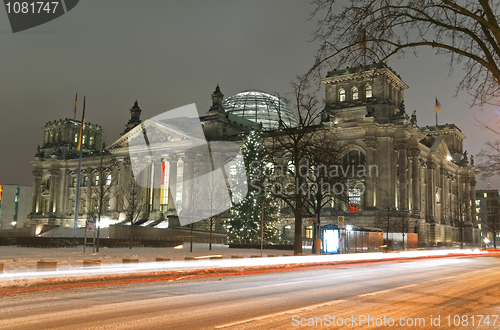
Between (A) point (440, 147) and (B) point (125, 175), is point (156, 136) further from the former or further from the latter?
(A) point (440, 147)

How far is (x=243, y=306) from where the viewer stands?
10.4 m

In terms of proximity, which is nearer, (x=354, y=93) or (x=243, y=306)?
(x=243, y=306)

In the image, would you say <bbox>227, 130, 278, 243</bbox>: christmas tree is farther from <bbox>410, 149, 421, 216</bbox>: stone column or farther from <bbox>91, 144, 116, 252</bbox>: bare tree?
<bbox>410, 149, 421, 216</bbox>: stone column

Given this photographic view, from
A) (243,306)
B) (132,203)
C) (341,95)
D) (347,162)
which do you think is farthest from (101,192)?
(341,95)

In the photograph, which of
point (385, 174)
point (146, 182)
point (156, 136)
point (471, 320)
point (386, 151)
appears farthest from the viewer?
point (146, 182)

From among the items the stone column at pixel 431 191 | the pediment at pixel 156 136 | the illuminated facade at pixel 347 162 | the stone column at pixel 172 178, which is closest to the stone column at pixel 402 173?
the illuminated facade at pixel 347 162

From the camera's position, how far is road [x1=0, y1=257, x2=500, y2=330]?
8484 mm

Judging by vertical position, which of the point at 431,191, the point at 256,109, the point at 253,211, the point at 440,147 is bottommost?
the point at 253,211

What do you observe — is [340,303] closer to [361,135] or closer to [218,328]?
[218,328]

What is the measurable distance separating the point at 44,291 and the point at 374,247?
4010cm

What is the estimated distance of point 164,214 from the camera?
90.6 m

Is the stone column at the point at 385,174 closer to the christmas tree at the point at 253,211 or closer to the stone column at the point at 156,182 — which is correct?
the christmas tree at the point at 253,211

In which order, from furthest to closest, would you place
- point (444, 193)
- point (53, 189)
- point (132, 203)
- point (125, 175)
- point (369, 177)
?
point (53, 189)
point (125, 175)
point (444, 193)
point (369, 177)
point (132, 203)

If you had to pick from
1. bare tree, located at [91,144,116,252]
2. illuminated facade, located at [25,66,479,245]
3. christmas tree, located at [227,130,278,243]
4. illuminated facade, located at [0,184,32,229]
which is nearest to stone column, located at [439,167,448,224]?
illuminated facade, located at [25,66,479,245]
